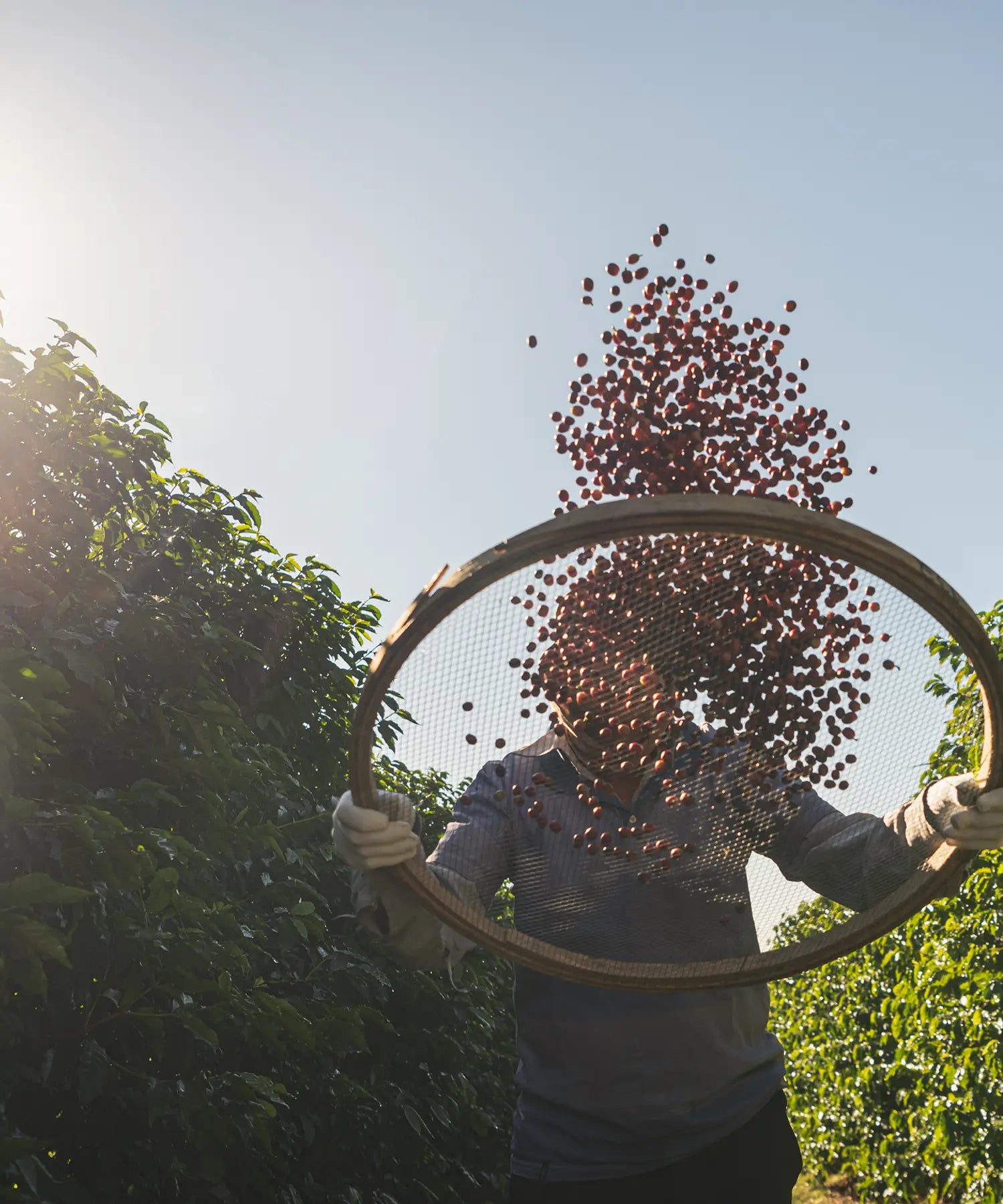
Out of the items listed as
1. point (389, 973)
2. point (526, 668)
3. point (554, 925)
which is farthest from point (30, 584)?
point (389, 973)

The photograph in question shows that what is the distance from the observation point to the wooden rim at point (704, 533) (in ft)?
5.81

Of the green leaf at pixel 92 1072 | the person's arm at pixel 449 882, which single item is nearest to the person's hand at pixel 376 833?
the person's arm at pixel 449 882

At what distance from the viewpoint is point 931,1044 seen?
20.7 ft

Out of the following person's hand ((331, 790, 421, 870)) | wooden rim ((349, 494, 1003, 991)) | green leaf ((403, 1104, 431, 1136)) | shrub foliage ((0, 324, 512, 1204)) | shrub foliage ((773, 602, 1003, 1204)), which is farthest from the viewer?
shrub foliage ((773, 602, 1003, 1204))

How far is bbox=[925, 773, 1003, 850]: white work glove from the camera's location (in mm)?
1946

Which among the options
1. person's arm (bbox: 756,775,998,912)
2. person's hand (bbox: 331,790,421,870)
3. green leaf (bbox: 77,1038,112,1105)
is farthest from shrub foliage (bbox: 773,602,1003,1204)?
green leaf (bbox: 77,1038,112,1105)

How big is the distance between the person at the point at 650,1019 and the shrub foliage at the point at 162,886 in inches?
30.9

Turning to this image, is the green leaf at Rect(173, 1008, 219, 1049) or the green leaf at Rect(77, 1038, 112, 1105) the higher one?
the green leaf at Rect(173, 1008, 219, 1049)

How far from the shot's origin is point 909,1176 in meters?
7.78

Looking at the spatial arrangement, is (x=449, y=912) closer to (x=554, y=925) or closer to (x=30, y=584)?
(x=554, y=925)

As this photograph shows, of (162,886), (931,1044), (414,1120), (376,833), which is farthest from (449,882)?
(931,1044)

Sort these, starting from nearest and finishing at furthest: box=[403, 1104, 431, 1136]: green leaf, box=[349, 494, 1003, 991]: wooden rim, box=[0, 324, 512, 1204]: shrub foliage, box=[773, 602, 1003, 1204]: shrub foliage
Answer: box=[349, 494, 1003, 991]: wooden rim
box=[0, 324, 512, 1204]: shrub foliage
box=[403, 1104, 431, 1136]: green leaf
box=[773, 602, 1003, 1204]: shrub foliage

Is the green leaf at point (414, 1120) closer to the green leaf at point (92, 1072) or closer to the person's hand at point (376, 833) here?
the green leaf at point (92, 1072)

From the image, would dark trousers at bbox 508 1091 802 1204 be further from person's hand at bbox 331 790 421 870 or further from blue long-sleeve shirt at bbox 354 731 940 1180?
person's hand at bbox 331 790 421 870
